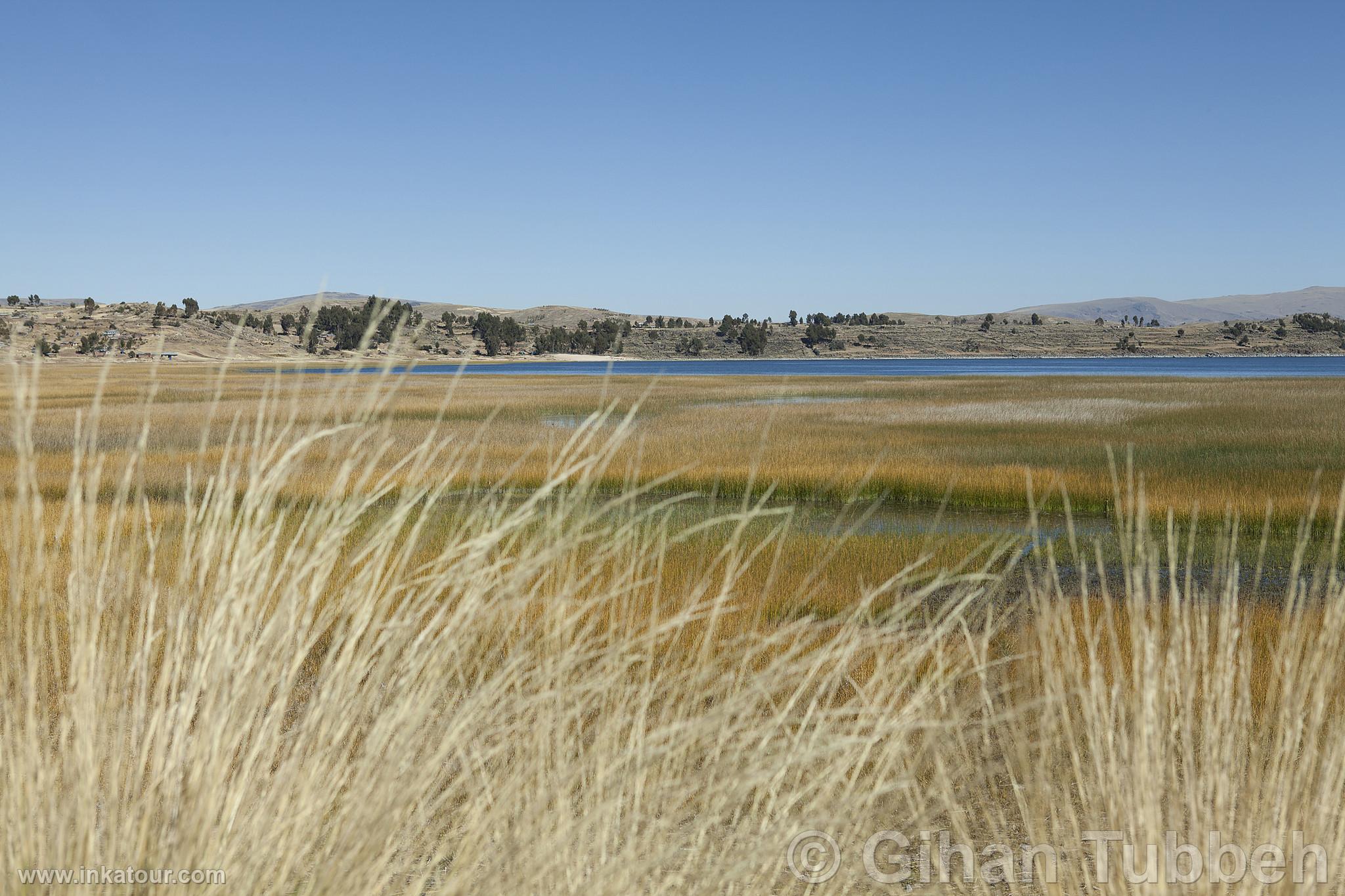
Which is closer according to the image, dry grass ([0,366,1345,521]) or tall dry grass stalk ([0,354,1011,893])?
tall dry grass stalk ([0,354,1011,893])

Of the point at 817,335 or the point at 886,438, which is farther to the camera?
the point at 817,335

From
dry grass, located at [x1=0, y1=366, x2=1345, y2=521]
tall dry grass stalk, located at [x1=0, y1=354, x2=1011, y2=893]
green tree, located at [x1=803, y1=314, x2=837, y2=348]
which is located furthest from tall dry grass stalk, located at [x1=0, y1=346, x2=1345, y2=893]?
green tree, located at [x1=803, y1=314, x2=837, y2=348]

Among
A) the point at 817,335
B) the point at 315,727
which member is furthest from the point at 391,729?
the point at 817,335

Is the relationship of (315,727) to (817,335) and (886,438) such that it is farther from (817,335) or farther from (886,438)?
(817,335)

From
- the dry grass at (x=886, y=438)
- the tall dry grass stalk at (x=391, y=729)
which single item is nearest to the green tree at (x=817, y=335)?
the dry grass at (x=886, y=438)

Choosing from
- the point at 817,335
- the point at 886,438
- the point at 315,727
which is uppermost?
the point at 817,335

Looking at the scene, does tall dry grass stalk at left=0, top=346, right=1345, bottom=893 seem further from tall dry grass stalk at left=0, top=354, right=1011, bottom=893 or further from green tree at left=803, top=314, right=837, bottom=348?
green tree at left=803, top=314, right=837, bottom=348

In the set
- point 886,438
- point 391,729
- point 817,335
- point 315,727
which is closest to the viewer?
point 391,729

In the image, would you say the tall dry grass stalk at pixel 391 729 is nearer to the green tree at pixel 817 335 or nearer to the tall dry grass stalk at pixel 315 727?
A: the tall dry grass stalk at pixel 315 727

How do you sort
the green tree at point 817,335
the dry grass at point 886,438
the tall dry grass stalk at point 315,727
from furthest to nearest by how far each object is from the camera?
the green tree at point 817,335, the dry grass at point 886,438, the tall dry grass stalk at point 315,727

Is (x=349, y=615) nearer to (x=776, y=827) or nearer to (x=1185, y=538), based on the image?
(x=776, y=827)

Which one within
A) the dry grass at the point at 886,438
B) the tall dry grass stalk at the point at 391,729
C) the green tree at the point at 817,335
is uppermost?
the green tree at the point at 817,335

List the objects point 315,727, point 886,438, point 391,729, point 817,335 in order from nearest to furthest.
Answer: point 391,729, point 315,727, point 886,438, point 817,335

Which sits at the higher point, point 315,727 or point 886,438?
point 315,727
